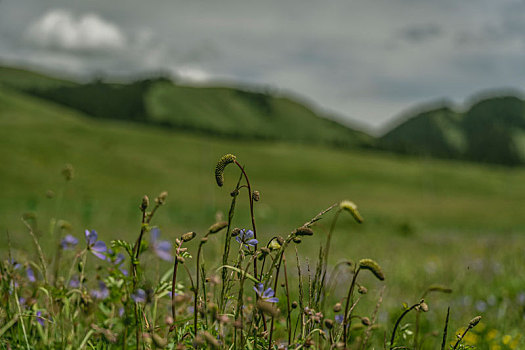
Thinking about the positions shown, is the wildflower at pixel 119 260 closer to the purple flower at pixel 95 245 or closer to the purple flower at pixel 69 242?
the purple flower at pixel 95 245

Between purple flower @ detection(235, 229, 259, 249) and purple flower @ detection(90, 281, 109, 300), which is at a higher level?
purple flower @ detection(235, 229, 259, 249)

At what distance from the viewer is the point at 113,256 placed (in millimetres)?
1915

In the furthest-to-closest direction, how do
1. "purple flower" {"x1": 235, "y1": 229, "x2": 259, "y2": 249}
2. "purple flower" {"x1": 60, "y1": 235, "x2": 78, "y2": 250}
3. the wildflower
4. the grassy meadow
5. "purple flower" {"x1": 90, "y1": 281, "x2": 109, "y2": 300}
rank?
the grassy meadow, "purple flower" {"x1": 60, "y1": 235, "x2": 78, "y2": 250}, "purple flower" {"x1": 90, "y1": 281, "x2": 109, "y2": 300}, the wildflower, "purple flower" {"x1": 235, "y1": 229, "x2": 259, "y2": 249}

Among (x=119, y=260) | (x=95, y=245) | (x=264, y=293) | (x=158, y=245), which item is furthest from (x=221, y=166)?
(x=119, y=260)

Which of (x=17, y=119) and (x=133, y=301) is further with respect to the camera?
(x=17, y=119)

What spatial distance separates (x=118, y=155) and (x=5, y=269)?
71221 mm

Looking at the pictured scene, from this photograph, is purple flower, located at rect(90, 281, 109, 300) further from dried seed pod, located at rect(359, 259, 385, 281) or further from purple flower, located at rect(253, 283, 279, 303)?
dried seed pod, located at rect(359, 259, 385, 281)

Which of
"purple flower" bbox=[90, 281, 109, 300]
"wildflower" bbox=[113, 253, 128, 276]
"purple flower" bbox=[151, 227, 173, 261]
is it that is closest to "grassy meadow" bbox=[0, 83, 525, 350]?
"purple flower" bbox=[90, 281, 109, 300]

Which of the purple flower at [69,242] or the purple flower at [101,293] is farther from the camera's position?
the purple flower at [69,242]

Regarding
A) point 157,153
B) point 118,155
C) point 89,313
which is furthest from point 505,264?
point 157,153

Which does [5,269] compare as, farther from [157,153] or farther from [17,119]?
[17,119]

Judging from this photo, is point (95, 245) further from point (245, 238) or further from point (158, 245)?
point (245, 238)

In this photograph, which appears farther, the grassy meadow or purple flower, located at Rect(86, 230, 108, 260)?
the grassy meadow

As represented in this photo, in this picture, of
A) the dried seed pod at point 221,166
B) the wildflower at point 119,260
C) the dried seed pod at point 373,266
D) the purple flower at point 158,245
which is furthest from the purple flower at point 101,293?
the dried seed pod at point 373,266
